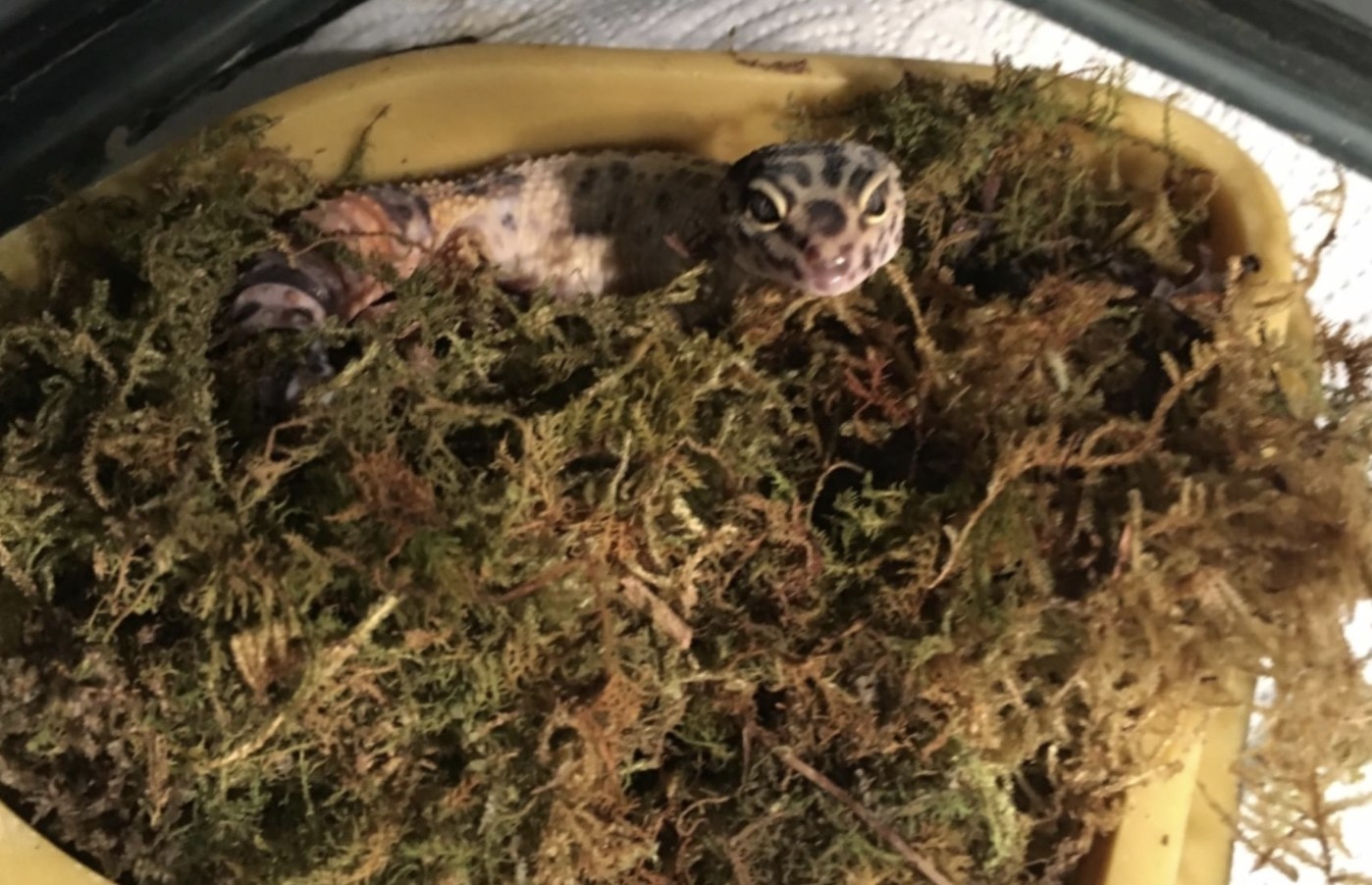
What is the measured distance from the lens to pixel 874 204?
76 cm

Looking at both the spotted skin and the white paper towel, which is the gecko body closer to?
the spotted skin

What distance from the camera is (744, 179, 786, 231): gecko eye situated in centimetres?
78

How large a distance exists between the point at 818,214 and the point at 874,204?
38 millimetres

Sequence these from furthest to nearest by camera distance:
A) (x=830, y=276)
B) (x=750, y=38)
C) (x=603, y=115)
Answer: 1. (x=750, y=38)
2. (x=603, y=115)
3. (x=830, y=276)

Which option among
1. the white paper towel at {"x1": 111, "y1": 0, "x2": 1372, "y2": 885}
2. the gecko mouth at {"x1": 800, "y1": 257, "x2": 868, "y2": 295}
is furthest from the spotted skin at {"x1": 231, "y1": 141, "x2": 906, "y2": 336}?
the white paper towel at {"x1": 111, "y1": 0, "x2": 1372, "y2": 885}

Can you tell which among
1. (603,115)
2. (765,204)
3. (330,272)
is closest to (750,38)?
(603,115)

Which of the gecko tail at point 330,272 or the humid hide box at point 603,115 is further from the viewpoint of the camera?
the humid hide box at point 603,115

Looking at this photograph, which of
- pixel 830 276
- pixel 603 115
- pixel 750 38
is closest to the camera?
pixel 830 276

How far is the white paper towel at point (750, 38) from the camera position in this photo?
1.13m

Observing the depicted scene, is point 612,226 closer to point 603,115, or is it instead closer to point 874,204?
point 603,115

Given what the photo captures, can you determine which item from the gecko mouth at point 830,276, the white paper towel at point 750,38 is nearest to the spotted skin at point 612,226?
the gecko mouth at point 830,276

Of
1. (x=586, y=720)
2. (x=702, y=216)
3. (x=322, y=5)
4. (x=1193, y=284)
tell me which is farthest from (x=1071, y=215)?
(x=322, y=5)

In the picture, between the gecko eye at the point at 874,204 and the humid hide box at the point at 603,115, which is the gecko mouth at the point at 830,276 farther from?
the humid hide box at the point at 603,115

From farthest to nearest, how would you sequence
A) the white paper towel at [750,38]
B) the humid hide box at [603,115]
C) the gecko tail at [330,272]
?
the white paper towel at [750,38] < the humid hide box at [603,115] < the gecko tail at [330,272]
